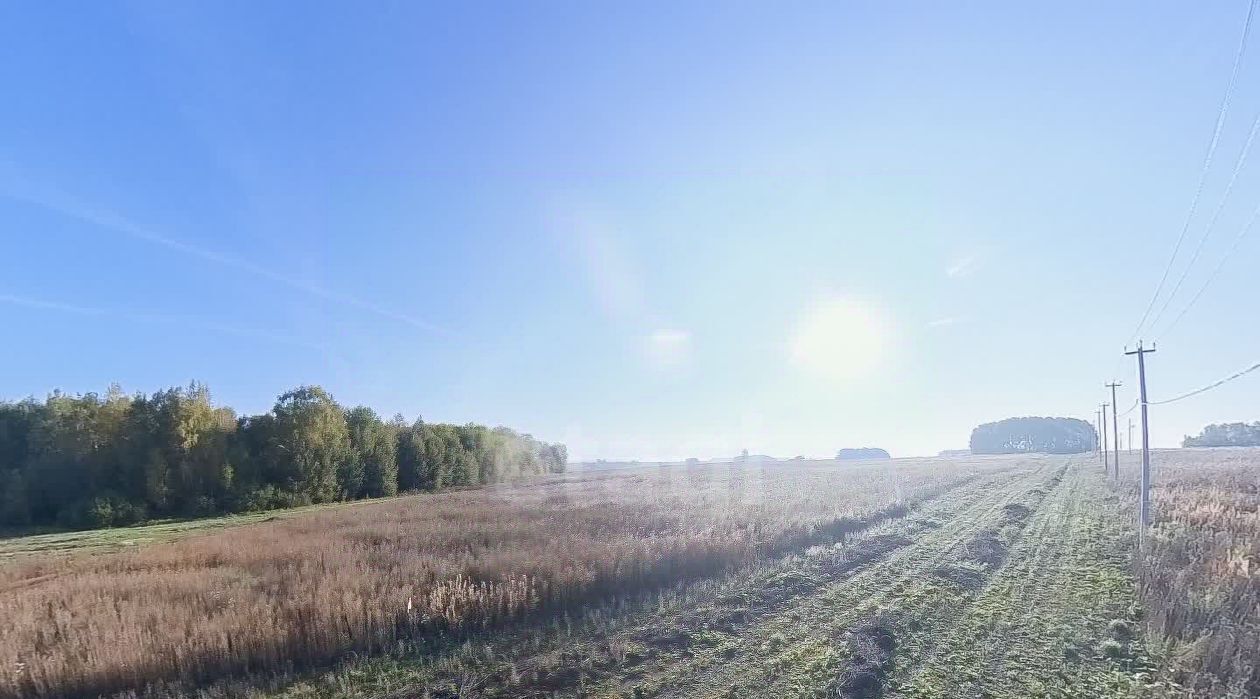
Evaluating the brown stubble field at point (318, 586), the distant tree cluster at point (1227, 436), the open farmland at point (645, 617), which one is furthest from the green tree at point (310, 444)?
the distant tree cluster at point (1227, 436)

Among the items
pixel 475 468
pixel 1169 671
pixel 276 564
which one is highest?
pixel 1169 671

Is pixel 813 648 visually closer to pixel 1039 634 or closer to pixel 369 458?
pixel 1039 634

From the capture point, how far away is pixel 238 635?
8.46m

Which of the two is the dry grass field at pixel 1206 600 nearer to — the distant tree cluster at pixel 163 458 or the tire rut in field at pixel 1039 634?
the tire rut in field at pixel 1039 634

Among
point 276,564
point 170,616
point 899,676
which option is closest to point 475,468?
point 276,564

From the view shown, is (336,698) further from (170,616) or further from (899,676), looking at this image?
(899,676)

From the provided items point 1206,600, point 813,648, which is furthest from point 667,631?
point 1206,600

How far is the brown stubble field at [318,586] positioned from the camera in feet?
26.2

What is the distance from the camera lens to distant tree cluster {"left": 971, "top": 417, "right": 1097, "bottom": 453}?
165500 mm

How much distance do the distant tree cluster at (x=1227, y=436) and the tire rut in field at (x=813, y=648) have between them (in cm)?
17566

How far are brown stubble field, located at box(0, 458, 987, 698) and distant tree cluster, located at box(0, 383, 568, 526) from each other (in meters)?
19.0

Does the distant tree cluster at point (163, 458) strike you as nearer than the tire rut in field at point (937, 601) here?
No

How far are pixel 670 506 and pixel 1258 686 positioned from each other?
22.2 meters

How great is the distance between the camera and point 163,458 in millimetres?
35938
